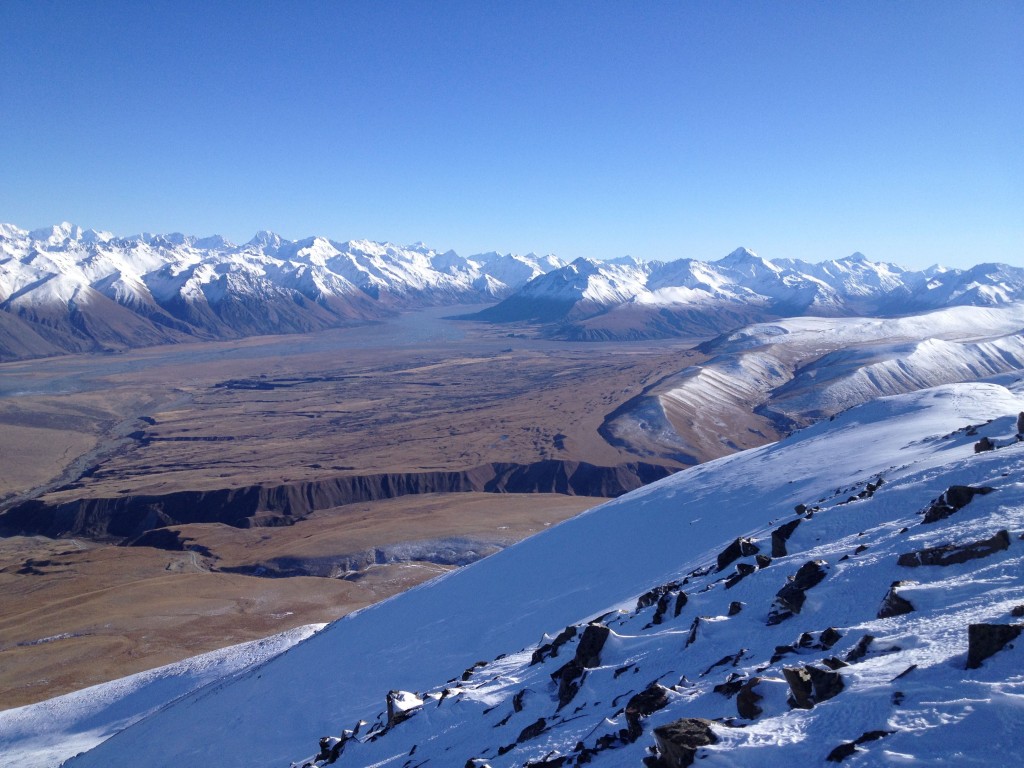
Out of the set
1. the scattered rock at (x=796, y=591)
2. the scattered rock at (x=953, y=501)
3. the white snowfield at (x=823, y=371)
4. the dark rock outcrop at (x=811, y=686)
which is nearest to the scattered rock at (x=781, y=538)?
the scattered rock at (x=796, y=591)

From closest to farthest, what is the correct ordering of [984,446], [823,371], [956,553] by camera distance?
[956,553] < [984,446] < [823,371]

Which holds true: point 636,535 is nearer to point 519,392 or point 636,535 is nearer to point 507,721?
point 507,721

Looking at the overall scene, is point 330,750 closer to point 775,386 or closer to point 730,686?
point 730,686

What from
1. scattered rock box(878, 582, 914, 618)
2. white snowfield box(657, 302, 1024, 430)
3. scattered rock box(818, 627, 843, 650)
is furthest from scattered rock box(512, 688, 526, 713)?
white snowfield box(657, 302, 1024, 430)

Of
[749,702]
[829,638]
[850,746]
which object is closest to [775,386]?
[829,638]

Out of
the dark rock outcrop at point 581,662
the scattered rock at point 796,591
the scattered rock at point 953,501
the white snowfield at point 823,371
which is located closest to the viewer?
the scattered rock at point 796,591

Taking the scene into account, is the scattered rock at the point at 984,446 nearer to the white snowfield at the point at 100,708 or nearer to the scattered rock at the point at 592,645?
the scattered rock at the point at 592,645

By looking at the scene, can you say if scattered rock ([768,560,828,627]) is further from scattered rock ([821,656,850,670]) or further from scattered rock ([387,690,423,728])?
scattered rock ([387,690,423,728])
